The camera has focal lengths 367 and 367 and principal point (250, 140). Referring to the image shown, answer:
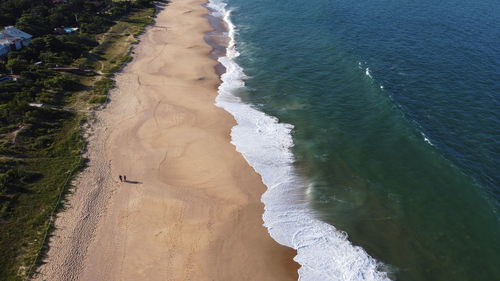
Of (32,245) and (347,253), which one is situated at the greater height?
(347,253)

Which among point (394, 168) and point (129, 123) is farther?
point (129, 123)

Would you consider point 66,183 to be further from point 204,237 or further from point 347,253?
point 347,253

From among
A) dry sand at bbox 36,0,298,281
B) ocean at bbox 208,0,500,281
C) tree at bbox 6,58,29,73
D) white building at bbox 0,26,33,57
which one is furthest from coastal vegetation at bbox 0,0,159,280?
ocean at bbox 208,0,500,281

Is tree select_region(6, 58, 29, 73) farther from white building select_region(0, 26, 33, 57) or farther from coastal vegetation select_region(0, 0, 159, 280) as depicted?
white building select_region(0, 26, 33, 57)

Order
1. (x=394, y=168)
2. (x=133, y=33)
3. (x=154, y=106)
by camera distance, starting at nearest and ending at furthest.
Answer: (x=394, y=168) → (x=154, y=106) → (x=133, y=33)

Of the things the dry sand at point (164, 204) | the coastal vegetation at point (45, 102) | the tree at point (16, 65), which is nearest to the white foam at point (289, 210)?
the dry sand at point (164, 204)

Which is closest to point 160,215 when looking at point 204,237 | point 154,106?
point 204,237
